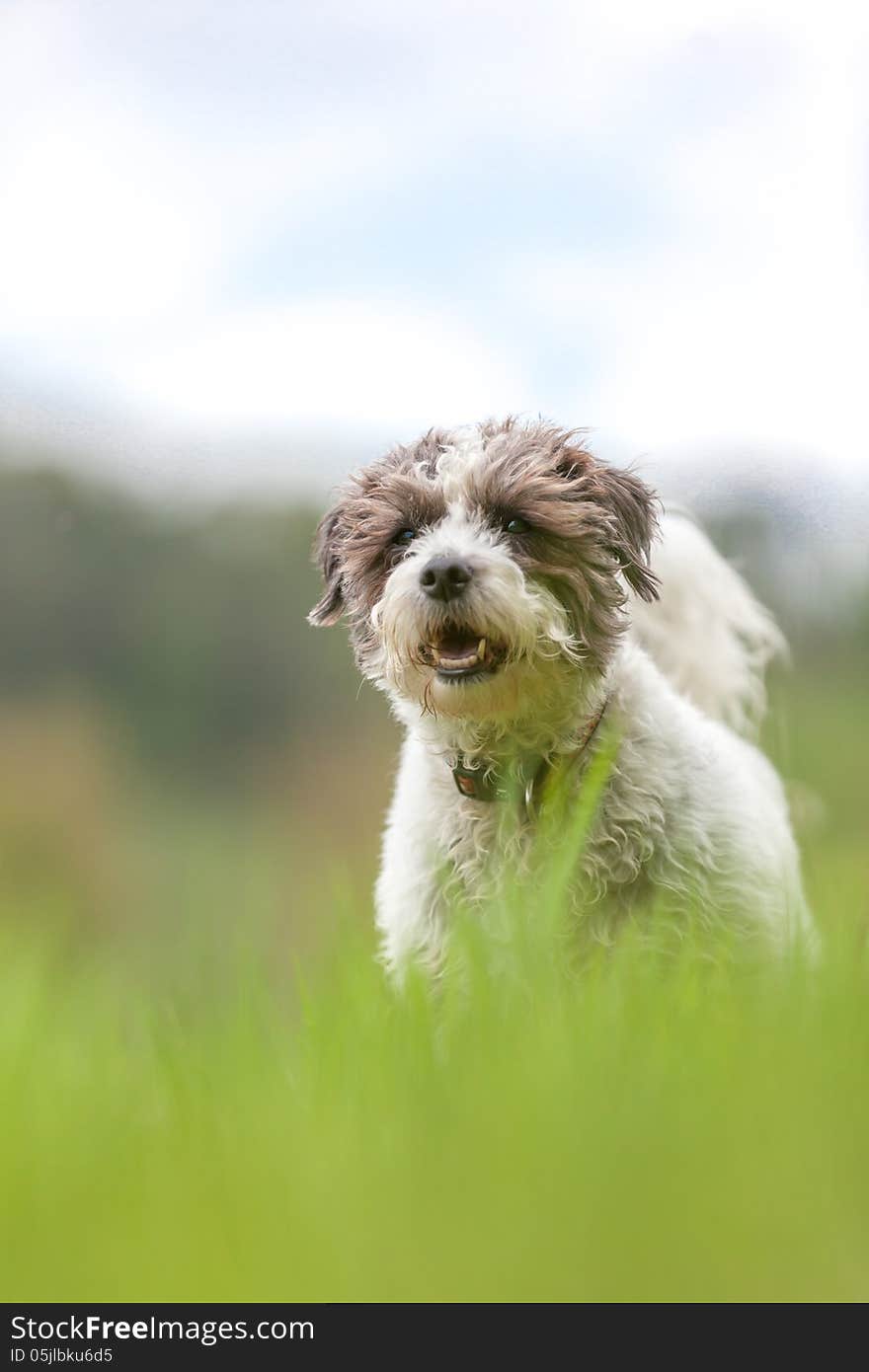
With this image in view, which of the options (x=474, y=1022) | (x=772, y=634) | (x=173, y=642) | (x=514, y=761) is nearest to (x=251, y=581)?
(x=173, y=642)

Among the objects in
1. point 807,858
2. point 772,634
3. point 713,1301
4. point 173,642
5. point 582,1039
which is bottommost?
point 713,1301

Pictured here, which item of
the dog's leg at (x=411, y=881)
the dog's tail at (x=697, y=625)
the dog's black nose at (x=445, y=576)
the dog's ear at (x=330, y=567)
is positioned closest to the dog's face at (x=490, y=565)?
the dog's black nose at (x=445, y=576)

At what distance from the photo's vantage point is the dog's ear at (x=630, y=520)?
4957 millimetres

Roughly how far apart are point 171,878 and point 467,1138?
17.9 meters

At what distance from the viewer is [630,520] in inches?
198

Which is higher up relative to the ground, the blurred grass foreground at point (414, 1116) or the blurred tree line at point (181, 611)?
the blurred tree line at point (181, 611)

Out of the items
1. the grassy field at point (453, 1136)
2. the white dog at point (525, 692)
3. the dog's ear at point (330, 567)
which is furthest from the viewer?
the dog's ear at point (330, 567)

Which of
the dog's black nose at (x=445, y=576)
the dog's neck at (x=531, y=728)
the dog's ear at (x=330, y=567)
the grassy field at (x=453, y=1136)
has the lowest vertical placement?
the grassy field at (x=453, y=1136)

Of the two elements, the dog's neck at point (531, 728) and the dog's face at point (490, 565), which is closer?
the dog's face at point (490, 565)

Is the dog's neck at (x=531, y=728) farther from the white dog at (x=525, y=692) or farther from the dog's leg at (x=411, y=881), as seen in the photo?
the dog's leg at (x=411, y=881)

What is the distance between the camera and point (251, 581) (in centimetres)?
2622

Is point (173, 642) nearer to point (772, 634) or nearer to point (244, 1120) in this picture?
point (772, 634)

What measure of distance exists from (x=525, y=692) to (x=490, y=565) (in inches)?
18.3

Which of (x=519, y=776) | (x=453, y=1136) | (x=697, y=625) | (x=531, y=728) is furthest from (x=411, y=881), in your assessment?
(x=453, y=1136)
